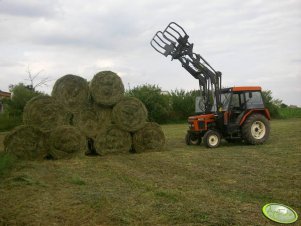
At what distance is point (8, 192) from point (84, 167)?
2.52m

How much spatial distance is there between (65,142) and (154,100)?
15.6 metres

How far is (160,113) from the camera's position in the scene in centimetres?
2525

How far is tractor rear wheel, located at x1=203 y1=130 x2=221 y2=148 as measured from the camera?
11375mm

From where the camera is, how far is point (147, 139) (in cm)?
1070

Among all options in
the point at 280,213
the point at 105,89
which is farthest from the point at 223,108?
the point at 280,213

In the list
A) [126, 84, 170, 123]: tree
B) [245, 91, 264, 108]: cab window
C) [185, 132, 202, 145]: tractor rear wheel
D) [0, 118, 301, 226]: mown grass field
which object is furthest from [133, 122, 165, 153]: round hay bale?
[126, 84, 170, 123]: tree

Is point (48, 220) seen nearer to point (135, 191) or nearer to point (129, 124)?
point (135, 191)

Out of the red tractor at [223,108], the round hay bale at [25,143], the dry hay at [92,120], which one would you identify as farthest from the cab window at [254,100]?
the round hay bale at [25,143]

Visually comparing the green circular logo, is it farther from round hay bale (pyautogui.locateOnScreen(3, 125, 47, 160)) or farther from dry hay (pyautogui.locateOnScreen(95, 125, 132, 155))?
round hay bale (pyautogui.locateOnScreen(3, 125, 47, 160))

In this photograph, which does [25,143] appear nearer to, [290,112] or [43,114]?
[43,114]

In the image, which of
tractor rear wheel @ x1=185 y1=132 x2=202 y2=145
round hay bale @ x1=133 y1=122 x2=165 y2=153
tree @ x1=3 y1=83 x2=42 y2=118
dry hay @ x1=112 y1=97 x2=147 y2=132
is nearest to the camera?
dry hay @ x1=112 y1=97 x2=147 y2=132

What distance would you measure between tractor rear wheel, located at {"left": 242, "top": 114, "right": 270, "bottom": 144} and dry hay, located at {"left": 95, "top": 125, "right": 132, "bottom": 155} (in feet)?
11.3

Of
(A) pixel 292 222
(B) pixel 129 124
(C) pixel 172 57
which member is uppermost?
(C) pixel 172 57

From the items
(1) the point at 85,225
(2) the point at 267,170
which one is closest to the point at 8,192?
(1) the point at 85,225
